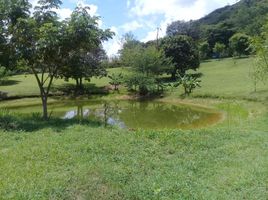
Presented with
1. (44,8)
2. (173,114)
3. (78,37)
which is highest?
(44,8)

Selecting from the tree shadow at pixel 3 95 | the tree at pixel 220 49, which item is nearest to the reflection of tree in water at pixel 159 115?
the tree shadow at pixel 3 95

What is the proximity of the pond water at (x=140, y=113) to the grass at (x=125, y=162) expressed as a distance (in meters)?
4.83

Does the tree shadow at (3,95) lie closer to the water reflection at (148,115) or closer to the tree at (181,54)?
the water reflection at (148,115)

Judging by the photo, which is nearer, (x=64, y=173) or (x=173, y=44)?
(x=64, y=173)

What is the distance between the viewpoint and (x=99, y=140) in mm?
14727

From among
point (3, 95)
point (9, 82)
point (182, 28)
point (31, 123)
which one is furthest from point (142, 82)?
point (182, 28)

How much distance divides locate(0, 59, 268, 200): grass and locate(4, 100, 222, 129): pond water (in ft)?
15.8

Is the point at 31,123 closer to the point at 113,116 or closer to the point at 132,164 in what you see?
the point at 132,164

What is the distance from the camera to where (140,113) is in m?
31.5

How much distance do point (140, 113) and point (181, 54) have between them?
1946 cm

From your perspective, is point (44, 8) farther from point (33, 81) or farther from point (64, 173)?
point (33, 81)

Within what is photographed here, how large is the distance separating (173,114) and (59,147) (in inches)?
690

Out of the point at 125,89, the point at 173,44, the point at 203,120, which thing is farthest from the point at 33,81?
the point at 203,120

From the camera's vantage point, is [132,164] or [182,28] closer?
[132,164]
